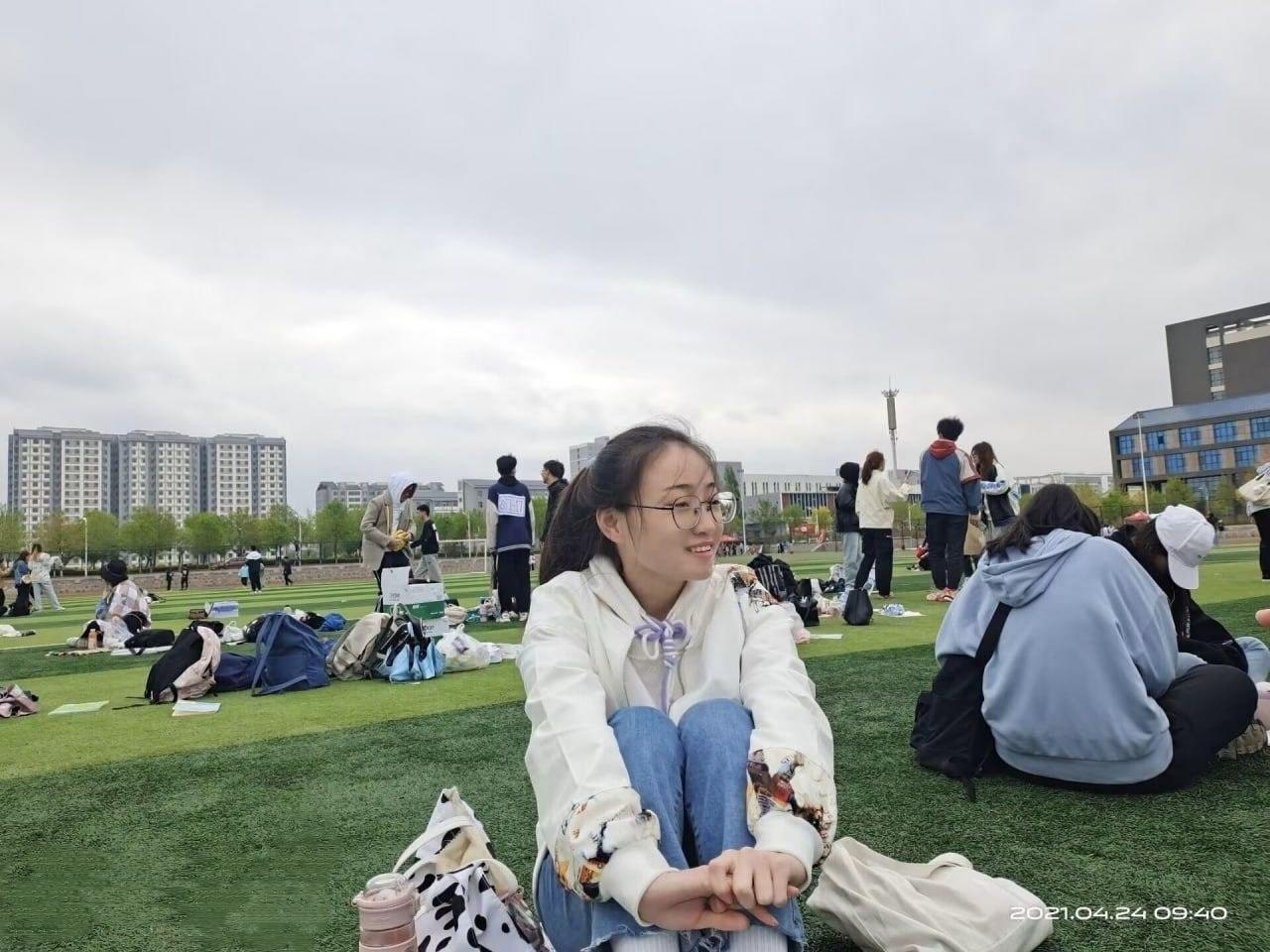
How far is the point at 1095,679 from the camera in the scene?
8.82 feet

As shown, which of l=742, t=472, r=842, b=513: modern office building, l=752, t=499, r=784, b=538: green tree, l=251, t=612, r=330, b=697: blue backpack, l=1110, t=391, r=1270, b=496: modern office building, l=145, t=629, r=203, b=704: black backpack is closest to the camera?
l=145, t=629, r=203, b=704: black backpack

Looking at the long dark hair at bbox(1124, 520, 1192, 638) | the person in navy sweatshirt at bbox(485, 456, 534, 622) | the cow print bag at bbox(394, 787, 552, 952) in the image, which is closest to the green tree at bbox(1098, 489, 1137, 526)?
the person in navy sweatshirt at bbox(485, 456, 534, 622)

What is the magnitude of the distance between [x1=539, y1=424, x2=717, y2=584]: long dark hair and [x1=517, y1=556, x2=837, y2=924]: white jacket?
0.11 m

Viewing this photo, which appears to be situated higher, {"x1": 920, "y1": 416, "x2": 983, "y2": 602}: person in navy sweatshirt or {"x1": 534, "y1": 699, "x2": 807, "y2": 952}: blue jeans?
{"x1": 920, "y1": 416, "x2": 983, "y2": 602}: person in navy sweatshirt

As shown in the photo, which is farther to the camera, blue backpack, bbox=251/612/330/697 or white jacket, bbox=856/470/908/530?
white jacket, bbox=856/470/908/530

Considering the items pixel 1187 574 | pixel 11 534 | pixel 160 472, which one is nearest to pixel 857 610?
pixel 1187 574

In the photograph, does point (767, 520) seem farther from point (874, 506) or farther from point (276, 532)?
point (874, 506)

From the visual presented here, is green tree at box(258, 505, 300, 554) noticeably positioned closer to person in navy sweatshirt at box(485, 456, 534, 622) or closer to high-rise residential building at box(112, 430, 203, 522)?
person in navy sweatshirt at box(485, 456, 534, 622)

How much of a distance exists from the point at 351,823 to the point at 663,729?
1.80 metres

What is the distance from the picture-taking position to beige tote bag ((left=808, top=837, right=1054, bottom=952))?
1.77 metres

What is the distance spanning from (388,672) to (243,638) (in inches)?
181

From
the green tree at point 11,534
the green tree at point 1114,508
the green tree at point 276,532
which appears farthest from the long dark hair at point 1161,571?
the green tree at point 276,532

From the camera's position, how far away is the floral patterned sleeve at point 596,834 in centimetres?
149

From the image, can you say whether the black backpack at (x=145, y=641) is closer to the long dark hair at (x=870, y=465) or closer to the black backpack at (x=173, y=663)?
the black backpack at (x=173, y=663)
